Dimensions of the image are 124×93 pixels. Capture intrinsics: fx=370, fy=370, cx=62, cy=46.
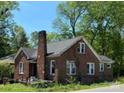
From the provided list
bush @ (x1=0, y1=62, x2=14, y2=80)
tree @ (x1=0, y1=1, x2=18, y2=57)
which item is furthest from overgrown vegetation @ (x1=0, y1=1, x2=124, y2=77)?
bush @ (x1=0, y1=62, x2=14, y2=80)

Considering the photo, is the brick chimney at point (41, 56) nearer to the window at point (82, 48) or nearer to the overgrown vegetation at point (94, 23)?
the window at point (82, 48)

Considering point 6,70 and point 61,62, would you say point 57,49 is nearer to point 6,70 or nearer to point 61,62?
point 61,62

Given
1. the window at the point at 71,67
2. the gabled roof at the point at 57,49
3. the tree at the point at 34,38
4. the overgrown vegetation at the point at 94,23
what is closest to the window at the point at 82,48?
the gabled roof at the point at 57,49

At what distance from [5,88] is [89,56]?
16.1 m

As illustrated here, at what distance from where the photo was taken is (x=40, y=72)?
149ft

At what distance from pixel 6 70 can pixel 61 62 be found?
1063cm

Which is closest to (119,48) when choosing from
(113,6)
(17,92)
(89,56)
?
(113,6)

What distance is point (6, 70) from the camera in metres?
50.4

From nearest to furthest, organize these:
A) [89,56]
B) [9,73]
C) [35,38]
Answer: [89,56] < [9,73] < [35,38]

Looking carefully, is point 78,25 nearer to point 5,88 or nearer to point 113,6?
point 113,6

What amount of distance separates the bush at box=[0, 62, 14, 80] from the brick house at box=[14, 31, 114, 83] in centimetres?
163

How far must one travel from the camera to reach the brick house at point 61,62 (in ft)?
142

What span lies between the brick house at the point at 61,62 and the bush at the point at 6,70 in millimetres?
1625

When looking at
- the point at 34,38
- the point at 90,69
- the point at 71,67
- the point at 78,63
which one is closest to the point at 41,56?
Answer: the point at 71,67
